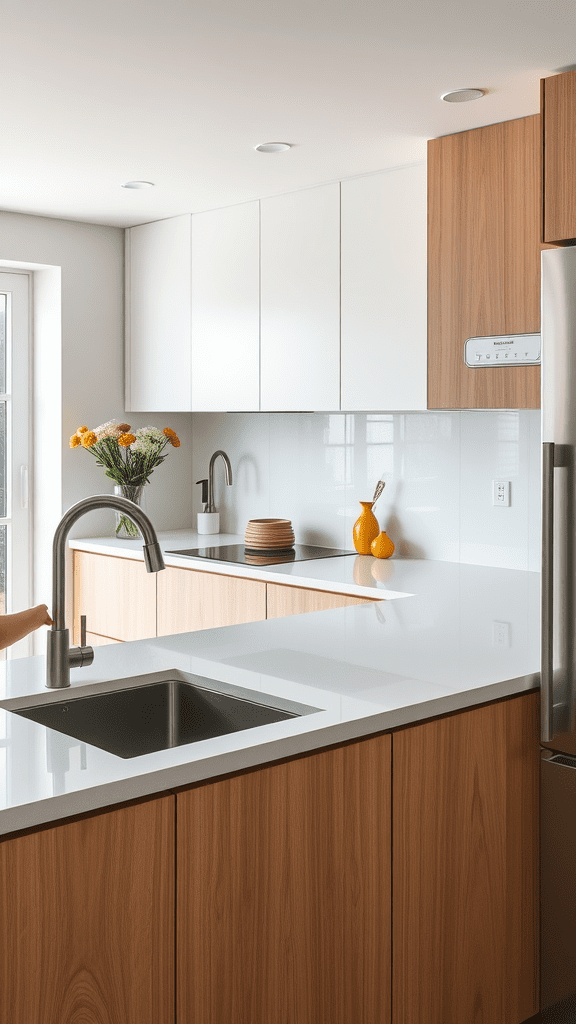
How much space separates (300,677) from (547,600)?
56 cm

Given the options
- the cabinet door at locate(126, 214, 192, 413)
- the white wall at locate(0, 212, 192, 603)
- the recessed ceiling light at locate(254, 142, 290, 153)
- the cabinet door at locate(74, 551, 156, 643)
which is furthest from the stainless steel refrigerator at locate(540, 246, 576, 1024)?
the white wall at locate(0, 212, 192, 603)

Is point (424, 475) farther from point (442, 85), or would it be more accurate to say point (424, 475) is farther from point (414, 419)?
point (442, 85)

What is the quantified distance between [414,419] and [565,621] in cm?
174

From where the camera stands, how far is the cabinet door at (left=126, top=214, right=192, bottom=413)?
4.10 meters

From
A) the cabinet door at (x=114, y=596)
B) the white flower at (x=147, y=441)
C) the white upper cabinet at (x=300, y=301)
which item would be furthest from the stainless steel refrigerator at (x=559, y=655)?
the white flower at (x=147, y=441)

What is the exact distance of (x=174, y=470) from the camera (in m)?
4.61

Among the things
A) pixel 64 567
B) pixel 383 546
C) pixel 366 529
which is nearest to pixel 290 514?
pixel 366 529

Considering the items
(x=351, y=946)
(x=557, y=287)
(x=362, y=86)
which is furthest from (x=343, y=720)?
(x=362, y=86)

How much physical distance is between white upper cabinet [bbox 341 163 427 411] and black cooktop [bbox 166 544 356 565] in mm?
630

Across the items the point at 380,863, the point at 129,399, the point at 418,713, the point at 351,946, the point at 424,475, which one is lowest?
the point at 351,946

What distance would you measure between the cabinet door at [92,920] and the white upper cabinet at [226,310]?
2597mm

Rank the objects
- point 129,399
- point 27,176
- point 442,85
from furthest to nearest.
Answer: point 129,399
point 27,176
point 442,85

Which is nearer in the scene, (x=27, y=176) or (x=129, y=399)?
(x=27, y=176)

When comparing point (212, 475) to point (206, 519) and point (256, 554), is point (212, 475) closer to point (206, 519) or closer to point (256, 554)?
point (206, 519)
